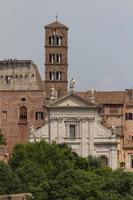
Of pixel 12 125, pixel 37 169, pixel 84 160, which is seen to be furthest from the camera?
pixel 12 125

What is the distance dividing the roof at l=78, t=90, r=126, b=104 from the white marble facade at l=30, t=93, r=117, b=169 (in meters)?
6.09

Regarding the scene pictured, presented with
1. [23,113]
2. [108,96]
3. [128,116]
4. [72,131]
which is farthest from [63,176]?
[108,96]

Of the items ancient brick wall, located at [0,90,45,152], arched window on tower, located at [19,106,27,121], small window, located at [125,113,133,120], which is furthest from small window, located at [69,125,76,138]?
small window, located at [125,113,133,120]

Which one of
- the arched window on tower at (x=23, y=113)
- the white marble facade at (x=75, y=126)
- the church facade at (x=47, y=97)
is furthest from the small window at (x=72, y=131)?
the arched window on tower at (x=23, y=113)

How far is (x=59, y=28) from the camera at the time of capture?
111938 mm

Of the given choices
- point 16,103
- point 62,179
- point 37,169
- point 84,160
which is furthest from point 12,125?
point 62,179

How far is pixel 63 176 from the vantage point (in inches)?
2869

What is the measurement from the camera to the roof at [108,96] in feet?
363

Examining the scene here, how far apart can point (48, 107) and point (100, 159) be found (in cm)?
603

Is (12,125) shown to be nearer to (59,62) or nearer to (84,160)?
(59,62)

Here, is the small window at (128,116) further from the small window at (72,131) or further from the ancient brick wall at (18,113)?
the small window at (72,131)

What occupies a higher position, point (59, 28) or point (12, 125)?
point (59, 28)

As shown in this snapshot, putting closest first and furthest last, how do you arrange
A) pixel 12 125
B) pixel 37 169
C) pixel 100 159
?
pixel 37 169, pixel 100 159, pixel 12 125

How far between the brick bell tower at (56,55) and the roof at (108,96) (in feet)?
6.72
